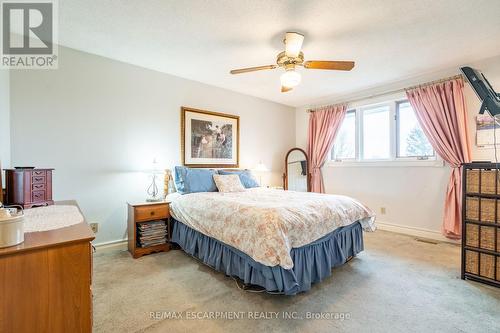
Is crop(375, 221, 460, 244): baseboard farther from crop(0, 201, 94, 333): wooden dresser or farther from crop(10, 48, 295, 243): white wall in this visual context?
crop(0, 201, 94, 333): wooden dresser

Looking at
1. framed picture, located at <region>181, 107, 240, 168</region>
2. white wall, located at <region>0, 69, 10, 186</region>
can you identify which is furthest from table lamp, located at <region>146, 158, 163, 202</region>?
white wall, located at <region>0, 69, 10, 186</region>

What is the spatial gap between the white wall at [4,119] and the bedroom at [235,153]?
0.02 metres

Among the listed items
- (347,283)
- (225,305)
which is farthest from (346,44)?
(225,305)

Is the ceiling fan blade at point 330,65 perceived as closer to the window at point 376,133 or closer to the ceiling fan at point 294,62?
the ceiling fan at point 294,62

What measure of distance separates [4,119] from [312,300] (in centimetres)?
327

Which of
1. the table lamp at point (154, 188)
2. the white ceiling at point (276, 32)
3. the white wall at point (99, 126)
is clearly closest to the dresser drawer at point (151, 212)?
the table lamp at point (154, 188)

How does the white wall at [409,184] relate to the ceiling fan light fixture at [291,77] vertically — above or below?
below

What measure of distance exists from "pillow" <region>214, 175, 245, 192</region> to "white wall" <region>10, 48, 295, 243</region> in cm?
77

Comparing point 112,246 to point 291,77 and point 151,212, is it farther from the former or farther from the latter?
point 291,77

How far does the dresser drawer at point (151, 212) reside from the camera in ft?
9.24

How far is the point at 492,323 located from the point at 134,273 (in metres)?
2.95

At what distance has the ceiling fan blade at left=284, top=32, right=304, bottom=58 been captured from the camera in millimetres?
2273

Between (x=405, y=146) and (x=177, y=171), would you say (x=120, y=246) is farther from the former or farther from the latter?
(x=405, y=146)

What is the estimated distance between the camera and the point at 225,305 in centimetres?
184
